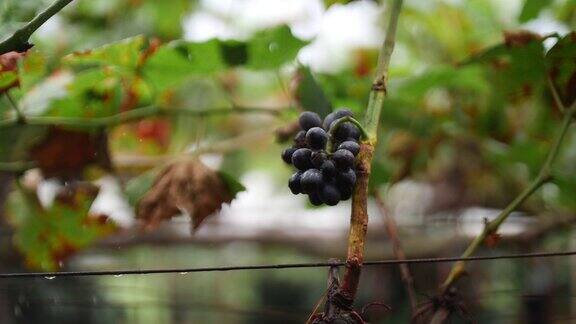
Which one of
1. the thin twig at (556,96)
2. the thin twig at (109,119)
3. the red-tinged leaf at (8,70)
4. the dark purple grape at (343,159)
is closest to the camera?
the dark purple grape at (343,159)

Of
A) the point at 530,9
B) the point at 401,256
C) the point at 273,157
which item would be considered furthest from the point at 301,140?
the point at 273,157

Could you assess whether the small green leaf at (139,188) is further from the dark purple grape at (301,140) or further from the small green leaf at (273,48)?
the dark purple grape at (301,140)

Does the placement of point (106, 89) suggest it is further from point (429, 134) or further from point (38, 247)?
point (429, 134)

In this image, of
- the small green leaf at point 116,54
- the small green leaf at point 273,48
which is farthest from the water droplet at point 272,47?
the small green leaf at point 116,54

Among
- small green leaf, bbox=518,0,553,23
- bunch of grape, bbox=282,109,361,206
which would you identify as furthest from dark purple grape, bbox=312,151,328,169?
small green leaf, bbox=518,0,553,23

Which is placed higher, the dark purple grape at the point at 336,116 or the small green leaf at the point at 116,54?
the dark purple grape at the point at 336,116

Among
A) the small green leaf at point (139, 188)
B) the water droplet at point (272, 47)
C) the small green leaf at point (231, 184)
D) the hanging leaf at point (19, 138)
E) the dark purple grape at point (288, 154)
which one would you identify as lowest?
the hanging leaf at point (19, 138)

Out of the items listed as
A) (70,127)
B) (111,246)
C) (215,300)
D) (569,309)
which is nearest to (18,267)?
(111,246)
